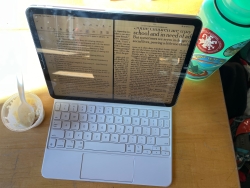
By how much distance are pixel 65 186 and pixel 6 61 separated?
0.31 meters

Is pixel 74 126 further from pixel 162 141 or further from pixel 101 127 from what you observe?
pixel 162 141

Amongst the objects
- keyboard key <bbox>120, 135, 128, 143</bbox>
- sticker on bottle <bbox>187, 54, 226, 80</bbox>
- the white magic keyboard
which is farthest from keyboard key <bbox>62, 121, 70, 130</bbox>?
sticker on bottle <bbox>187, 54, 226, 80</bbox>

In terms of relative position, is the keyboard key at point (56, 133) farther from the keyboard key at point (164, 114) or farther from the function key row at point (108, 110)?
the keyboard key at point (164, 114)

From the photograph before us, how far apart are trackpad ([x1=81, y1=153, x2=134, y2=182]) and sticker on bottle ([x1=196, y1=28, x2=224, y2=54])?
24 centimetres

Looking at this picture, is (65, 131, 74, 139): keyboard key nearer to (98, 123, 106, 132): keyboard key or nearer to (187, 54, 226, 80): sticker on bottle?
(98, 123, 106, 132): keyboard key

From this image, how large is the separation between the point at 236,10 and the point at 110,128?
30 centimetres

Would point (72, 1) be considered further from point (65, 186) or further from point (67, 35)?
point (65, 186)

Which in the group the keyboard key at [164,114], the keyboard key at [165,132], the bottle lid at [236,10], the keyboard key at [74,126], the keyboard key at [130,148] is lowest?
the keyboard key at [130,148]

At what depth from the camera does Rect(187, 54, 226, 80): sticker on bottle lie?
0.47 m

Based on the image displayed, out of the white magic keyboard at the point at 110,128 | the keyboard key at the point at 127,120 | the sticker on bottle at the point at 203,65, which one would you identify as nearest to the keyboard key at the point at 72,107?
the white magic keyboard at the point at 110,128

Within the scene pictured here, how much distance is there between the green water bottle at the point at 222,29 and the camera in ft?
1.27

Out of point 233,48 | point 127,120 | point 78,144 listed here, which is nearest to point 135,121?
point 127,120

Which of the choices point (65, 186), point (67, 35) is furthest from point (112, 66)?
point (65, 186)

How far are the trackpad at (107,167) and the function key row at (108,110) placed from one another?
0.28 ft
